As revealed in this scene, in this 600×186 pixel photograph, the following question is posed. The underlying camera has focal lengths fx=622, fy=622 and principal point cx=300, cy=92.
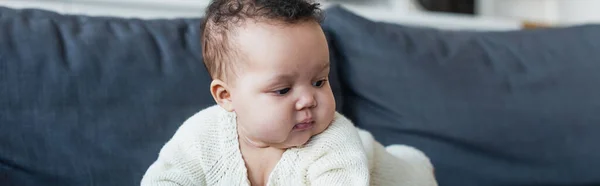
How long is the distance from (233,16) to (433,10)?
165cm

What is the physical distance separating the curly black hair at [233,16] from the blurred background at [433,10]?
877 mm

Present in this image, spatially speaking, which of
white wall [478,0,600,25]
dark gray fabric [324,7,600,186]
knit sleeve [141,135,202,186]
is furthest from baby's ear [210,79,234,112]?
white wall [478,0,600,25]

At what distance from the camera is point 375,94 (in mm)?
1405

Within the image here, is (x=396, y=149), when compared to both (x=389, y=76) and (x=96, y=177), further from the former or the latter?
(x=96, y=177)

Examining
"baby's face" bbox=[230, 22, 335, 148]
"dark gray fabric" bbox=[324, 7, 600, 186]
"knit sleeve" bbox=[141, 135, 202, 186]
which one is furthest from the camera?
"dark gray fabric" bbox=[324, 7, 600, 186]

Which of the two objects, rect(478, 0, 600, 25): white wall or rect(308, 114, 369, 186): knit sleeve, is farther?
rect(478, 0, 600, 25): white wall

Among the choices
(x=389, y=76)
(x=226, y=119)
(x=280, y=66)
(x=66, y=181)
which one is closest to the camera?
(x=280, y=66)

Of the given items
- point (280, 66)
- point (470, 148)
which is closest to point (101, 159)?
point (280, 66)

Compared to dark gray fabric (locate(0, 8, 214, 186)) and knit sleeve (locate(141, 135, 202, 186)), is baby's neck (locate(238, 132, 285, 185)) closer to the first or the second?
knit sleeve (locate(141, 135, 202, 186))

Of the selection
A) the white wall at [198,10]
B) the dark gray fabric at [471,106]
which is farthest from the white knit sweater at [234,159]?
the white wall at [198,10]

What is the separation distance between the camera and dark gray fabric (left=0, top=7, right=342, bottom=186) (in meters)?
1.13

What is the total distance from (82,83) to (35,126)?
11 centimetres

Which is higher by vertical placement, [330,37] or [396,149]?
[330,37]

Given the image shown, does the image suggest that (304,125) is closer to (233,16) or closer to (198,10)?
(233,16)
